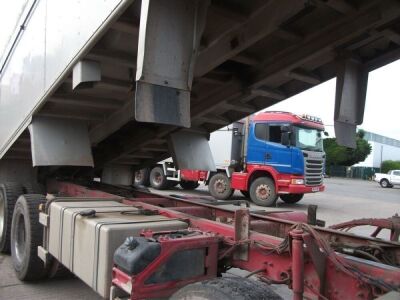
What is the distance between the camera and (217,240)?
3.19 meters

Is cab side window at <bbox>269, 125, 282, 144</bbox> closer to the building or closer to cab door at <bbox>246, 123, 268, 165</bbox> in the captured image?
cab door at <bbox>246, 123, 268, 165</bbox>

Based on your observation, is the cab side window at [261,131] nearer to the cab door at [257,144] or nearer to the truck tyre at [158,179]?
the cab door at [257,144]

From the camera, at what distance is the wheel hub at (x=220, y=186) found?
1606cm

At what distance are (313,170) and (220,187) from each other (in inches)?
131

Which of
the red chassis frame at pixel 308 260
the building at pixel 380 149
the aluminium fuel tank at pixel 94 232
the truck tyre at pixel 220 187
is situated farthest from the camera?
the building at pixel 380 149

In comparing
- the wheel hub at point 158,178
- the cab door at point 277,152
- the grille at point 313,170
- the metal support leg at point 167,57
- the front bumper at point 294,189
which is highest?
the metal support leg at point 167,57

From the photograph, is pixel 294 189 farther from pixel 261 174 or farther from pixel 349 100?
pixel 349 100

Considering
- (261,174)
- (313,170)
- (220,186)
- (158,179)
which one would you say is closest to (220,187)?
(220,186)

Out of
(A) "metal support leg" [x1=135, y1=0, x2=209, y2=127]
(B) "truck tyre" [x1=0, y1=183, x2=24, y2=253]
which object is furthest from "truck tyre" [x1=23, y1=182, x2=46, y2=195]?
(A) "metal support leg" [x1=135, y1=0, x2=209, y2=127]

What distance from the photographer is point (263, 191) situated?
47.6 feet

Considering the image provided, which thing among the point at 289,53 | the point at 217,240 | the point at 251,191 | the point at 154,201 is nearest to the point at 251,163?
the point at 251,191

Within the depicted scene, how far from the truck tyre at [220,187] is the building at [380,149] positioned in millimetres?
59099

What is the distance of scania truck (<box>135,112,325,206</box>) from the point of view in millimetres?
14070

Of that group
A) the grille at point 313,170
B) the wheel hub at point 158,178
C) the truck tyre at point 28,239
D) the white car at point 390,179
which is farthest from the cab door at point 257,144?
the white car at point 390,179
